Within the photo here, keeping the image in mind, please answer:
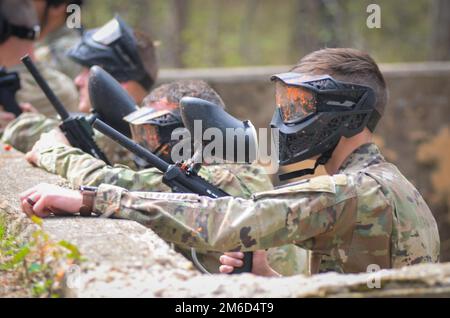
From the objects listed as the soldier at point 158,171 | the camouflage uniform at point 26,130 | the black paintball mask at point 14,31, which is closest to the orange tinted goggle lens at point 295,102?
the soldier at point 158,171

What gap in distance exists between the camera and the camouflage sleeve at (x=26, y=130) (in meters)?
6.11

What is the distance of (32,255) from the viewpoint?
344 centimetres

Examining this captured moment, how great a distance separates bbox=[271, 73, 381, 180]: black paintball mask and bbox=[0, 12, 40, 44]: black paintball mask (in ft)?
12.5

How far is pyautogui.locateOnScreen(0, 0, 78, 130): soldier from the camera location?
721 centimetres

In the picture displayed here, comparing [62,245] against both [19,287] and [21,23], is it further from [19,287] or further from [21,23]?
[21,23]

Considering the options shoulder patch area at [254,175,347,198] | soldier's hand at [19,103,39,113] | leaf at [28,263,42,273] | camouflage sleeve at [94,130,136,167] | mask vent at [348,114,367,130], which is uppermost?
mask vent at [348,114,367,130]

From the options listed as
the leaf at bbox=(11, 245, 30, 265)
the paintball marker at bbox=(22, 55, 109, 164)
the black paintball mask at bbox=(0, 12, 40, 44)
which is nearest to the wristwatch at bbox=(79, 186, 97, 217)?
the leaf at bbox=(11, 245, 30, 265)

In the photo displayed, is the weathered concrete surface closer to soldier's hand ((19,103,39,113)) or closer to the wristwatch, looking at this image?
the wristwatch

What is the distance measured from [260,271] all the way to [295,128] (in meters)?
0.73

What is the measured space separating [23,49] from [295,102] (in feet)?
13.0

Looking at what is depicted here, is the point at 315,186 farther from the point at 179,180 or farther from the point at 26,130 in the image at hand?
the point at 26,130

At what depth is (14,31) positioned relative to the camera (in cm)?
728

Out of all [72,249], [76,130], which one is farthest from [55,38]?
[72,249]
